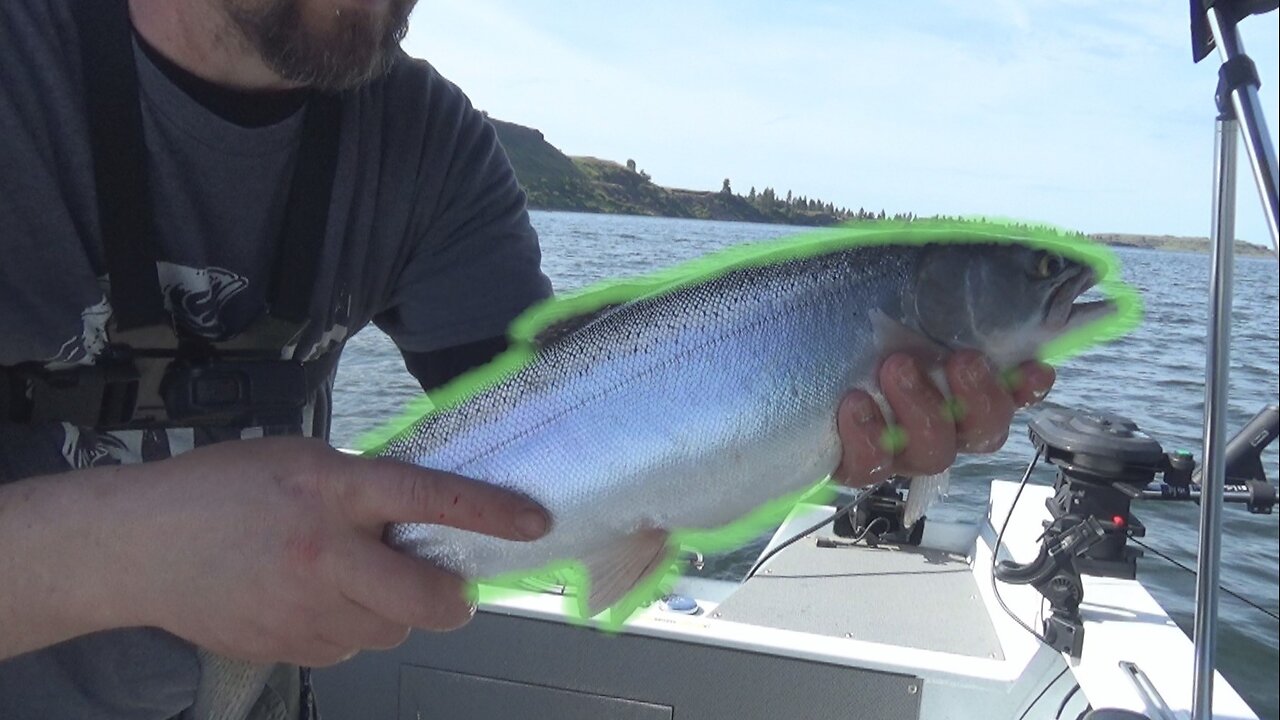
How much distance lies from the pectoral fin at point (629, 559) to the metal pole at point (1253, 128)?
1452 millimetres

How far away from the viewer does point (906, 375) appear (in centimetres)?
193

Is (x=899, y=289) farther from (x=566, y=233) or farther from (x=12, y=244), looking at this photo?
(x=566, y=233)

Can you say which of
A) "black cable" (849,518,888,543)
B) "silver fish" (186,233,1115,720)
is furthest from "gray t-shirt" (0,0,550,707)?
"black cable" (849,518,888,543)

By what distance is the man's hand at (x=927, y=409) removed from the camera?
1.94 metres

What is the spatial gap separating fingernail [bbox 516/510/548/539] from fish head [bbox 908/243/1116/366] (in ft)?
3.06

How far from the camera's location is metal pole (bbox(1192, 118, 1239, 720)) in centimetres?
238

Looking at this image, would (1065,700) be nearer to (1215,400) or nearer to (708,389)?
(1215,400)

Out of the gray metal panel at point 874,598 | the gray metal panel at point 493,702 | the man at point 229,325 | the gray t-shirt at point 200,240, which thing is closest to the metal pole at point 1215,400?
the man at point 229,325

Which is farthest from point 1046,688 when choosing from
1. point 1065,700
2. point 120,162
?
point 120,162

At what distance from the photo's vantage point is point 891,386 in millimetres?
1949

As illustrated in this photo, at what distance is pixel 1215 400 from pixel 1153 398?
42.1ft

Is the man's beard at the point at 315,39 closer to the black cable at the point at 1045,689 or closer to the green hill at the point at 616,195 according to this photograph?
the green hill at the point at 616,195

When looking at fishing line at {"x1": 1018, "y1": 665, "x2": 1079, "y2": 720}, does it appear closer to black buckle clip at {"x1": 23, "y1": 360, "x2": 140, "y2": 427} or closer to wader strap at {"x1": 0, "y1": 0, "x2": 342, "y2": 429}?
A: wader strap at {"x1": 0, "y1": 0, "x2": 342, "y2": 429}

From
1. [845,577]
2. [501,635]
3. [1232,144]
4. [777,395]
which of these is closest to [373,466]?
[777,395]
